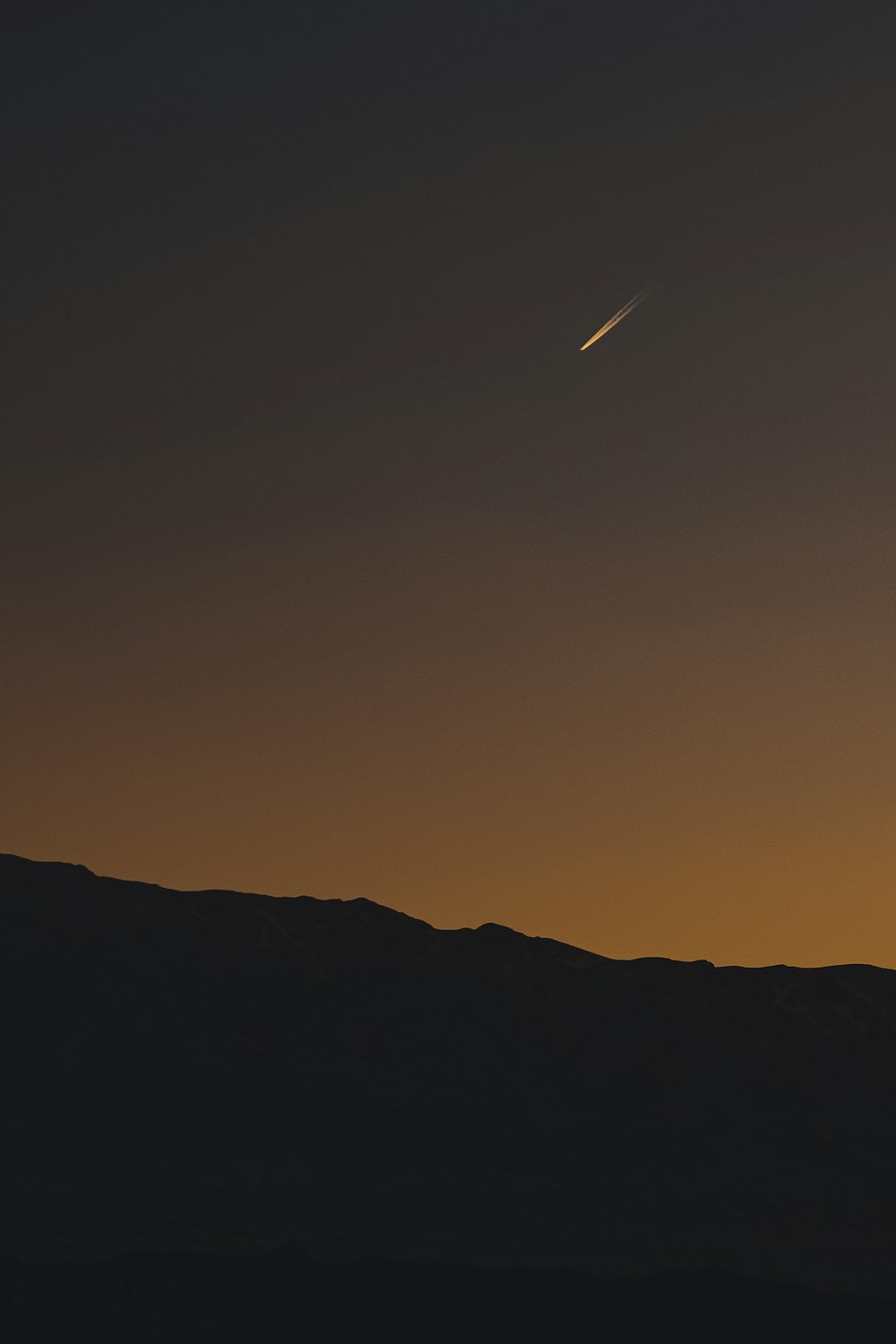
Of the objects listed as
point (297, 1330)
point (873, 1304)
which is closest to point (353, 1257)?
point (297, 1330)

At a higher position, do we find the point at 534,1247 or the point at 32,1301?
the point at 534,1247

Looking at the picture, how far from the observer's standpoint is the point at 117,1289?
16800 cm

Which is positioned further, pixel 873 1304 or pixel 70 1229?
pixel 70 1229

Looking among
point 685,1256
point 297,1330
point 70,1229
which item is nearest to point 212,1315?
point 297,1330

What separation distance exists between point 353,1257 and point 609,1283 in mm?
25257

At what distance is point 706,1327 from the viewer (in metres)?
172

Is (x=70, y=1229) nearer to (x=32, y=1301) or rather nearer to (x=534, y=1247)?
(x=32, y=1301)

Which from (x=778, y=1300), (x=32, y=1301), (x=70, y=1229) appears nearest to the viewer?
(x=32, y=1301)

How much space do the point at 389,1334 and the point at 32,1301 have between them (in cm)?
3187

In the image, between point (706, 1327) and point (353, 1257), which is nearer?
point (706, 1327)

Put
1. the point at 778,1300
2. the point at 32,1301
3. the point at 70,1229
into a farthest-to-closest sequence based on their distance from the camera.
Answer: the point at 70,1229, the point at 778,1300, the point at 32,1301

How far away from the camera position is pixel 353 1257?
18312 centimetres

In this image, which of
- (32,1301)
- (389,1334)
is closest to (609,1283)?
(389,1334)

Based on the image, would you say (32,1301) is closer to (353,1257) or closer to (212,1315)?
(212,1315)
